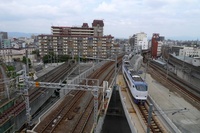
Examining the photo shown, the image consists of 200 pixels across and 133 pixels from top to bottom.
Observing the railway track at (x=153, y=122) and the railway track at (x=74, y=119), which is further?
the railway track at (x=74, y=119)

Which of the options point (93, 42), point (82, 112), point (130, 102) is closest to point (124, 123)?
point (130, 102)

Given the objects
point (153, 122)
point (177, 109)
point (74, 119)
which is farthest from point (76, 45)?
point (153, 122)

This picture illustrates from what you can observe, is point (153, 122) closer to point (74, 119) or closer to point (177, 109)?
point (177, 109)

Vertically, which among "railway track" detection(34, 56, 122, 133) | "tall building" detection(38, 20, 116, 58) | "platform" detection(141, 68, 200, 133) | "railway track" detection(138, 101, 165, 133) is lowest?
"platform" detection(141, 68, 200, 133)

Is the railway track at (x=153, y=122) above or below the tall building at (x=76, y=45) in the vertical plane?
below

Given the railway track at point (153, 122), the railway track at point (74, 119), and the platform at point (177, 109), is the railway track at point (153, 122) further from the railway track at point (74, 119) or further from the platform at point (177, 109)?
the railway track at point (74, 119)

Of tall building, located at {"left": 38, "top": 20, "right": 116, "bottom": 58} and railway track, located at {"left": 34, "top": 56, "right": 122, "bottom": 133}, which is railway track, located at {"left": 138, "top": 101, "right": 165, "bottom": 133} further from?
tall building, located at {"left": 38, "top": 20, "right": 116, "bottom": 58}

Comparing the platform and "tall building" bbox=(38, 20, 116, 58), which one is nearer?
the platform

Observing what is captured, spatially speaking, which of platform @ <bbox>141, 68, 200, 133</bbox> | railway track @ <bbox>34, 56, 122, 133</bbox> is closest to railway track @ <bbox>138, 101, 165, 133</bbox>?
platform @ <bbox>141, 68, 200, 133</bbox>

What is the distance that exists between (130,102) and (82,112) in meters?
6.34

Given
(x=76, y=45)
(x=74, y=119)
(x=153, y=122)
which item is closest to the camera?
(x=153, y=122)

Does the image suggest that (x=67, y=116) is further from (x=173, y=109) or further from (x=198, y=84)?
(x=198, y=84)

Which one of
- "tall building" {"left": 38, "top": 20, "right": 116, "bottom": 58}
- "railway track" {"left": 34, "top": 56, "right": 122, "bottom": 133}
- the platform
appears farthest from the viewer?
"tall building" {"left": 38, "top": 20, "right": 116, "bottom": 58}

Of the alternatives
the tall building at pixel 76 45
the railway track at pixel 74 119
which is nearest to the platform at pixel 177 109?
the railway track at pixel 74 119
